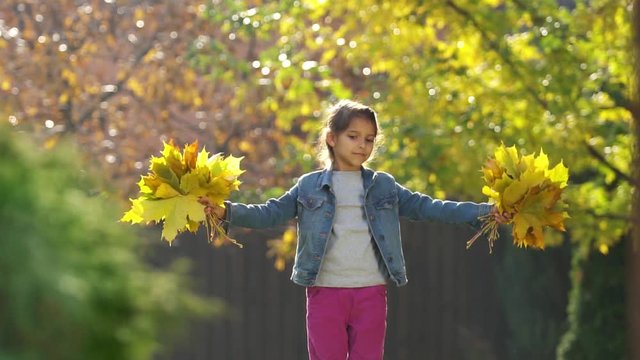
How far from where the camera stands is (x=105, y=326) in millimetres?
2084

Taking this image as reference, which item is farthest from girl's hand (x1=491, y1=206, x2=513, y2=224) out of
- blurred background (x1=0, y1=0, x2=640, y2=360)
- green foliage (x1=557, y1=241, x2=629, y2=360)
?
green foliage (x1=557, y1=241, x2=629, y2=360)

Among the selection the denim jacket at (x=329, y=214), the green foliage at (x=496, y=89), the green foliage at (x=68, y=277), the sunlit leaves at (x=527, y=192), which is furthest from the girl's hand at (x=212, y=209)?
the green foliage at (x=496, y=89)

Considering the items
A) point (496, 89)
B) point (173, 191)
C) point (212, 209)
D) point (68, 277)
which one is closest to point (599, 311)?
point (496, 89)

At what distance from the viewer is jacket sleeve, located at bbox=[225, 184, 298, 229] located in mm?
4980

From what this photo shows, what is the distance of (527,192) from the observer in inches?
187

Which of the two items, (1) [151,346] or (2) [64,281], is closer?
(2) [64,281]

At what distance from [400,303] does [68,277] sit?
10.0 metres

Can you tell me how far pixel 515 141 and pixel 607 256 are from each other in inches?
63.9

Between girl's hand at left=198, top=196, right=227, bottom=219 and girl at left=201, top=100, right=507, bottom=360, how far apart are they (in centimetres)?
28

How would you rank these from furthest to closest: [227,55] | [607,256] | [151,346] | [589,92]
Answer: [227,55]
[607,256]
[589,92]
[151,346]

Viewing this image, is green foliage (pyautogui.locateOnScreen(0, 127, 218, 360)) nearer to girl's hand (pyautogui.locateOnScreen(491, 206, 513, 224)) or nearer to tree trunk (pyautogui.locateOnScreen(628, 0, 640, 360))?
tree trunk (pyautogui.locateOnScreen(628, 0, 640, 360))

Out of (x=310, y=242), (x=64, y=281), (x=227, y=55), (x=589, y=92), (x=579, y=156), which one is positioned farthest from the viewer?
(x=227, y=55)

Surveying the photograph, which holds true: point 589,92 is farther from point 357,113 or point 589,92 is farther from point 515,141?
point 357,113

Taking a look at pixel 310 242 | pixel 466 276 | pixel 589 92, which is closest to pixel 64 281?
pixel 310 242
